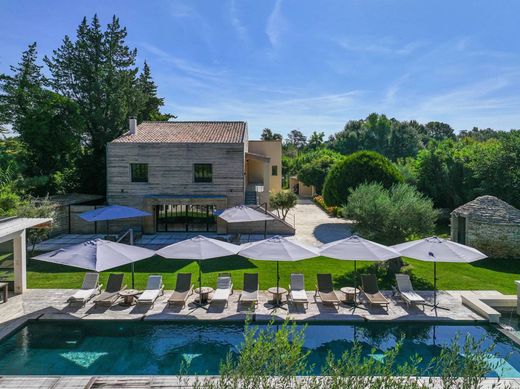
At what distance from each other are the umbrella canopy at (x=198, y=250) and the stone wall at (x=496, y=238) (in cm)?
1657

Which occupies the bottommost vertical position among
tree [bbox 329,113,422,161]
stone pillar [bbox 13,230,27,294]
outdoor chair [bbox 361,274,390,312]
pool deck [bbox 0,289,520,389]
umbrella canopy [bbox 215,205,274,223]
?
pool deck [bbox 0,289,520,389]

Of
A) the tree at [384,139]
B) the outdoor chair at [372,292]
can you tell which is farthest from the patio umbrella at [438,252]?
the tree at [384,139]

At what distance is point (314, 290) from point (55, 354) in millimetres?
10242

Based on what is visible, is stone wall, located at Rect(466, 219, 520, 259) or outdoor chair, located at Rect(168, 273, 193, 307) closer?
outdoor chair, located at Rect(168, 273, 193, 307)

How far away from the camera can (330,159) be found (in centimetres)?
5200

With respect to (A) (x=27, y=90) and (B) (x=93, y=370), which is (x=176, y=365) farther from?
(A) (x=27, y=90)

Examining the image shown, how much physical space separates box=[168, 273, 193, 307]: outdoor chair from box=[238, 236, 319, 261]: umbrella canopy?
109 inches

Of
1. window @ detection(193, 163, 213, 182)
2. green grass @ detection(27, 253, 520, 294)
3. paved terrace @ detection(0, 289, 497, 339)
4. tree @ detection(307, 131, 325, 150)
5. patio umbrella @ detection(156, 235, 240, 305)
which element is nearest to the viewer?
paved terrace @ detection(0, 289, 497, 339)

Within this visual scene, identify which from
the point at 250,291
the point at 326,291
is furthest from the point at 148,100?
the point at 326,291

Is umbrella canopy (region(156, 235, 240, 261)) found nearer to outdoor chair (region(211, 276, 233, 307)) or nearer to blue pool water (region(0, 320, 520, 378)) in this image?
outdoor chair (region(211, 276, 233, 307))

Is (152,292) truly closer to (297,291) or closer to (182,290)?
(182,290)

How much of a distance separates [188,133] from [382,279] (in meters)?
21.2

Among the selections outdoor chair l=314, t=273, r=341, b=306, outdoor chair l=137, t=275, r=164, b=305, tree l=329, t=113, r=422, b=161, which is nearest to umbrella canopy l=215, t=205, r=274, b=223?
outdoor chair l=137, t=275, r=164, b=305

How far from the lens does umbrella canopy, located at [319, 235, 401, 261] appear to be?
14008 millimetres
